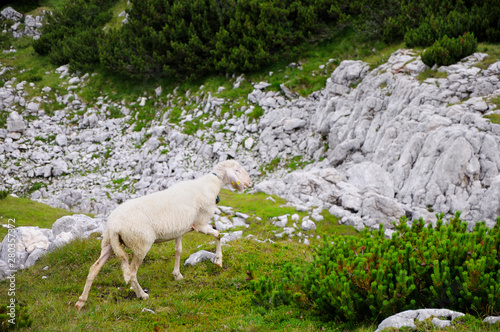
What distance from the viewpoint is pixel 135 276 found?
652cm

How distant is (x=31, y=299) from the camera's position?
A: 6.85 meters

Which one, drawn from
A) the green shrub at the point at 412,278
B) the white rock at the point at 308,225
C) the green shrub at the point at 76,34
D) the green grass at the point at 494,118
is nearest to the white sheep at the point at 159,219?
the green shrub at the point at 412,278

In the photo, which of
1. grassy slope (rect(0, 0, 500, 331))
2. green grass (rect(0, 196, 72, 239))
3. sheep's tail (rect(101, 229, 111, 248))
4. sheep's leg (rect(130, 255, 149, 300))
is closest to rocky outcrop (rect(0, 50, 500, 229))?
green grass (rect(0, 196, 72, 239))

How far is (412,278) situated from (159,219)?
14.6ft

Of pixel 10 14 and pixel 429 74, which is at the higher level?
pixel 10 14

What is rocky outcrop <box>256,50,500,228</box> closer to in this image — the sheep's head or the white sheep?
the sheep's head

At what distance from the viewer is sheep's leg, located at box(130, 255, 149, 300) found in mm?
6477

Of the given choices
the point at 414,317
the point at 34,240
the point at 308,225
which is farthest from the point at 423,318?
the point at 34,240

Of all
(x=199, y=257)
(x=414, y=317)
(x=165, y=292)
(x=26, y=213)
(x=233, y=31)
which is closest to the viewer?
(x=414, y=317)

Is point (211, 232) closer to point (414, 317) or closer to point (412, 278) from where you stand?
point (412, 278)

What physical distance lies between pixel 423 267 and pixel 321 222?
7.39 m

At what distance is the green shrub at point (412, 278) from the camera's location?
4.72 m

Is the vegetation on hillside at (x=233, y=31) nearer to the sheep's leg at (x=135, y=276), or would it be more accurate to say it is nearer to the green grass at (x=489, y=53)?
the green grass at (x=489, y=53)

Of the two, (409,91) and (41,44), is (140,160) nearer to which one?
(409,91)
